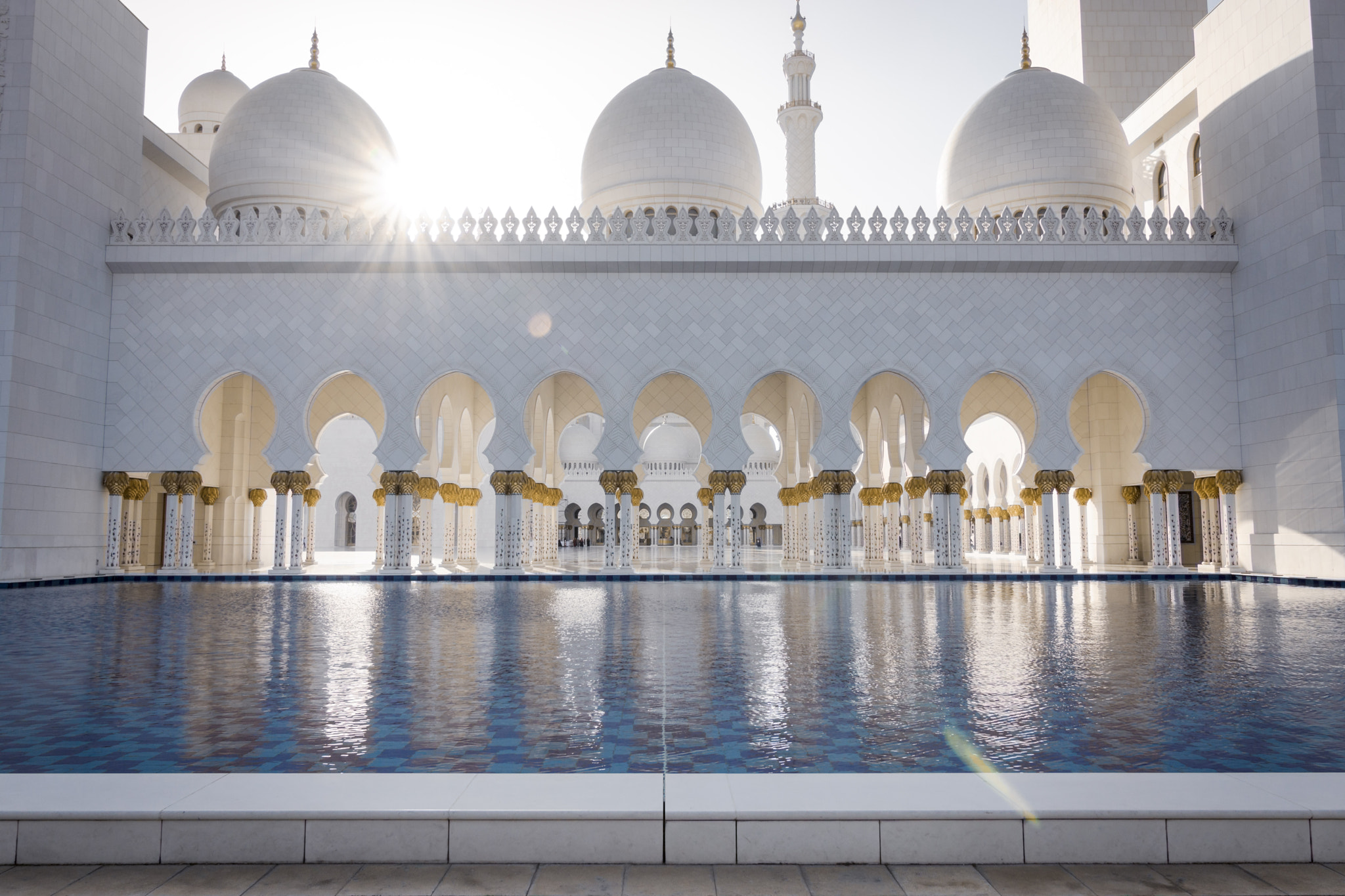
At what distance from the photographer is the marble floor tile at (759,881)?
5.81ft

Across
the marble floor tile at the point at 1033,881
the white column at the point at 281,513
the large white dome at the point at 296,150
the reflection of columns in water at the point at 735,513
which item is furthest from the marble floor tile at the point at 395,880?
the large white dome at the point at 296,150

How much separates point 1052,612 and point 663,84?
39.0 feet

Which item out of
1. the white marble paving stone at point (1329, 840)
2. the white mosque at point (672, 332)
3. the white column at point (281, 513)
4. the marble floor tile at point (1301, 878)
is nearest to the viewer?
the marble floor tile at point (1301, 878)

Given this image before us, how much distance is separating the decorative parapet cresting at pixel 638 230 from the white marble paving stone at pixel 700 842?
11097 millimetres

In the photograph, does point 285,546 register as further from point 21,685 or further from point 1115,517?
point 1115,517

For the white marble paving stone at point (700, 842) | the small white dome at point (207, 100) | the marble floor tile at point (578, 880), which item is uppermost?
the small white dome at point (207, 100)

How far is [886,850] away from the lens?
194 centimetres

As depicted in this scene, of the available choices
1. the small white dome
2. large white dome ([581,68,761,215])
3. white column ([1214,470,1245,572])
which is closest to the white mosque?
white column ([1214,470,1245,572])

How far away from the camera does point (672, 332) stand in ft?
41.0

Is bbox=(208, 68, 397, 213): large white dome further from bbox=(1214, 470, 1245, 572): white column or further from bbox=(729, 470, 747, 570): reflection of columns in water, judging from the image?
bbox=(1214, 470, 1245, 572): white column

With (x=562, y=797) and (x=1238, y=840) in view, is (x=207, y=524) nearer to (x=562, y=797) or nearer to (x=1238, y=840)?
(x=562, y=797)

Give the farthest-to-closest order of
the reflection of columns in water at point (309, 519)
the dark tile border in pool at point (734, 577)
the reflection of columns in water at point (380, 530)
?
the reflection of columns in water at point (380, 530), the reflection of columns in water at point (309, 519), the dark tile border in pool at point (734, 577)

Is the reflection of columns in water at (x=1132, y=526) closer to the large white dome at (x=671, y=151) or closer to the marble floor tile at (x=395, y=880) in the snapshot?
the large white dome at (x=671, y=151)

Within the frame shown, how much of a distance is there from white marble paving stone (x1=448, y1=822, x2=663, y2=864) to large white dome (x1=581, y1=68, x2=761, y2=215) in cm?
1407
